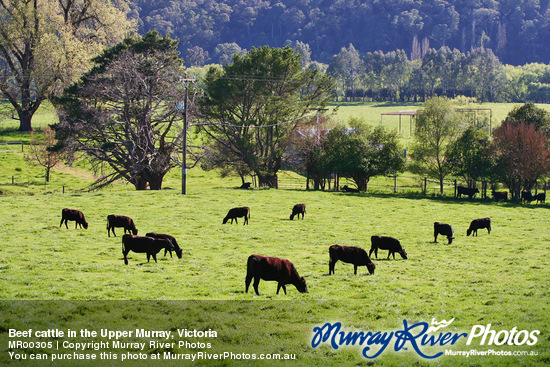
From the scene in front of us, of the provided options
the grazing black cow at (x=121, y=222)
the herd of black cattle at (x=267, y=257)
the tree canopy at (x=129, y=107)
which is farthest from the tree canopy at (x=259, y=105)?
the grazing black cow at (x=121, y=222)

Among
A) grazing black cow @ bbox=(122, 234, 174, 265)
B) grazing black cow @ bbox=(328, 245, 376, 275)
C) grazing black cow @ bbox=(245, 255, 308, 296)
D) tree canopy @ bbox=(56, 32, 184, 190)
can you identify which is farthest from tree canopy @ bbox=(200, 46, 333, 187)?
grazing black cow @ bbox=(245, 255, 308, 296)

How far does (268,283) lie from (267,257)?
2.48 metres

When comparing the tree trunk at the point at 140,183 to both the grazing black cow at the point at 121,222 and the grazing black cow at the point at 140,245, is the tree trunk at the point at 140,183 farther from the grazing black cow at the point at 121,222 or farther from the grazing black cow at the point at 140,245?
the grazing black cow at the point at 140,245

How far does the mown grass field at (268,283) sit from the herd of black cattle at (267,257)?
54 centimetres

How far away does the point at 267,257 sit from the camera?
18.4 m

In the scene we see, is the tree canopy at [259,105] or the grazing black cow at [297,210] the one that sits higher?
the tree canopy at [259,105]

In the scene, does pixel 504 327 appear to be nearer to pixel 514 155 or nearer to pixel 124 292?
pixel 124 292

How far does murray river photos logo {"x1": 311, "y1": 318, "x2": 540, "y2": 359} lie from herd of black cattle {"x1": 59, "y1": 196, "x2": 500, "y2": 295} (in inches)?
134

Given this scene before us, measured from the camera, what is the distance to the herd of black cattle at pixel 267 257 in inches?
725

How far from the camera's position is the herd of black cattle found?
1842 centimetres

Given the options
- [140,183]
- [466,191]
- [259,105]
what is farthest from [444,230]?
[259,105]

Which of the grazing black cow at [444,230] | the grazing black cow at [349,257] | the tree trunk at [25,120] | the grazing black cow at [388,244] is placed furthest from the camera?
the tree trunk at [25,120]

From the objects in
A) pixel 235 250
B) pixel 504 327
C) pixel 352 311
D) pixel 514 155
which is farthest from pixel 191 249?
pixel 514 155

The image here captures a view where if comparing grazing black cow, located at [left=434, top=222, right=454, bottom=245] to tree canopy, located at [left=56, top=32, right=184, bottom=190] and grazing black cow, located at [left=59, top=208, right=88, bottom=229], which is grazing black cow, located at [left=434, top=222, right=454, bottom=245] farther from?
tree canopy, located at [left=56, top=32, right=184, bottom=190]
